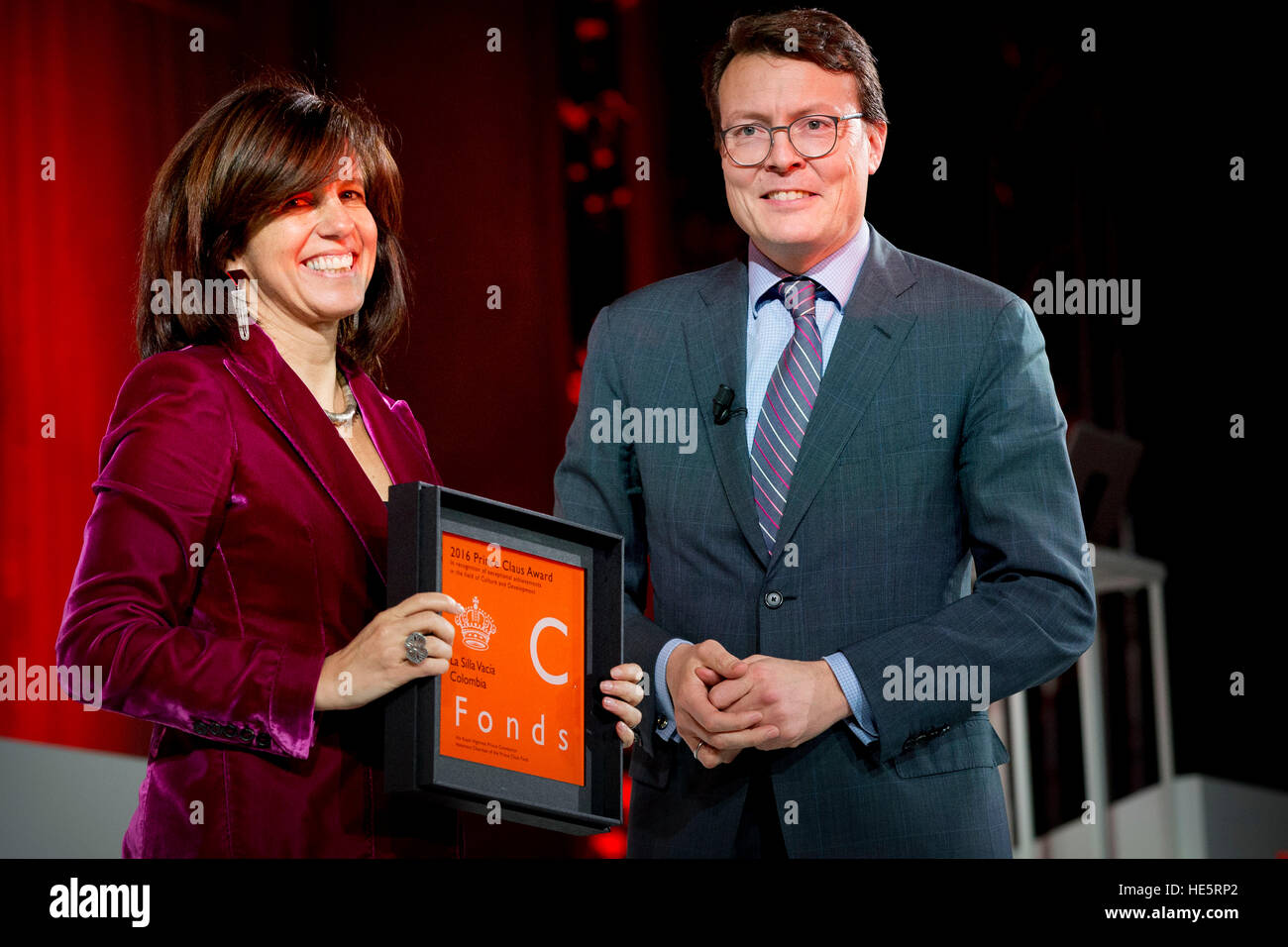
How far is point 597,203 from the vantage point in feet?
11.9

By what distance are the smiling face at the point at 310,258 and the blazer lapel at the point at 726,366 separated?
1.63 feet

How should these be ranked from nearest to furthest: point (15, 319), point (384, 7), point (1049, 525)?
1. point (1049, 525)
2. point (15, 319)
3. point (384, 7)

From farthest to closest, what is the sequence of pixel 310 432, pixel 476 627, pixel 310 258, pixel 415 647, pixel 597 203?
1. pixel 597 203
2. pixel 310 258
3. pixel 310 432
4. pixel 476 627
5. pixel 415 647

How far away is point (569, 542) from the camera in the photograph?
2.17m

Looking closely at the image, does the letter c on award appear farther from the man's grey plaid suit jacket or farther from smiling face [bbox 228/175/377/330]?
smiling face [bbox 228/175/377/330]

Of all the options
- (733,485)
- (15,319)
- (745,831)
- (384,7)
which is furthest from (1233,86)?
(15,319)

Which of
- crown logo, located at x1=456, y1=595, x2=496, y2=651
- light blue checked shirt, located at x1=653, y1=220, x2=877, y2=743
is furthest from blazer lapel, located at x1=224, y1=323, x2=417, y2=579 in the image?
light blue checked shirt, located at x1=653, y1=220, x2=877, y2=743

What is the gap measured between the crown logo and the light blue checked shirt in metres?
0.27

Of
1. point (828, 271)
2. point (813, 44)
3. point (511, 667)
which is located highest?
point (813, 44)

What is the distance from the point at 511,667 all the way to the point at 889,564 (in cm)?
52

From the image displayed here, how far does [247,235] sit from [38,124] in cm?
129

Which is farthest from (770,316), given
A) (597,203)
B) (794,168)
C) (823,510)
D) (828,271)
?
(597,203)

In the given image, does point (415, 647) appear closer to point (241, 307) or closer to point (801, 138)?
point (241, 307)
